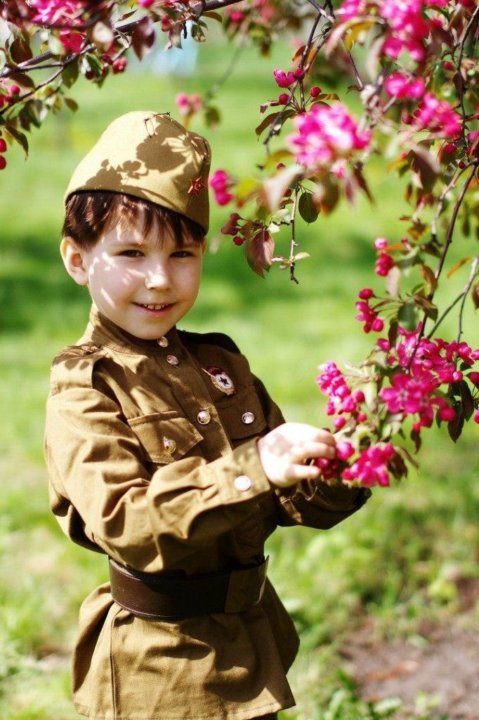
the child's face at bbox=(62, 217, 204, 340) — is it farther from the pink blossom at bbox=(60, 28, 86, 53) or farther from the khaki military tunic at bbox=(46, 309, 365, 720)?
the pink blossom at bbox=(60, 28, 86, 53)

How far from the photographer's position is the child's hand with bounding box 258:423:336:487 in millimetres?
1595

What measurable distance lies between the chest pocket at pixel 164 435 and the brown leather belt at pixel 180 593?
0.25 m

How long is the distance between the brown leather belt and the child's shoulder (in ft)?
1.32

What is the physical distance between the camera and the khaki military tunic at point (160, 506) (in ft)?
5.68

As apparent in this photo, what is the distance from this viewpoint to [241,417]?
216cm

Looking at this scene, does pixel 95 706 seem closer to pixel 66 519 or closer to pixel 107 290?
pixel 66 519

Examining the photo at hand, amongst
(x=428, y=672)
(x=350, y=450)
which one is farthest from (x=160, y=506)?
(x=428, y=672)

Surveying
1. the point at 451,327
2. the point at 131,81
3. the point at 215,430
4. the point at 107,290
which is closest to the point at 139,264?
the point at 107,290

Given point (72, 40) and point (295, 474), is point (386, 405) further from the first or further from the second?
point (72, 40)

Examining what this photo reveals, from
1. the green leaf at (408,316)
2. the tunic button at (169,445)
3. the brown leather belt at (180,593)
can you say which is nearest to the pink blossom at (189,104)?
the tunic button at (169,445)

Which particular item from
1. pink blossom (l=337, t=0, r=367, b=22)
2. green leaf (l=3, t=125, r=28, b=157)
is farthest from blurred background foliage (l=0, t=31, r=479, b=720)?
green leaf (l=3, t=125, r=28, b=157)

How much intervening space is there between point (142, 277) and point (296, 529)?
2.34 m

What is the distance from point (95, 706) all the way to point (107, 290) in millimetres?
852

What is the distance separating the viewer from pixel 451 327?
247 inches
